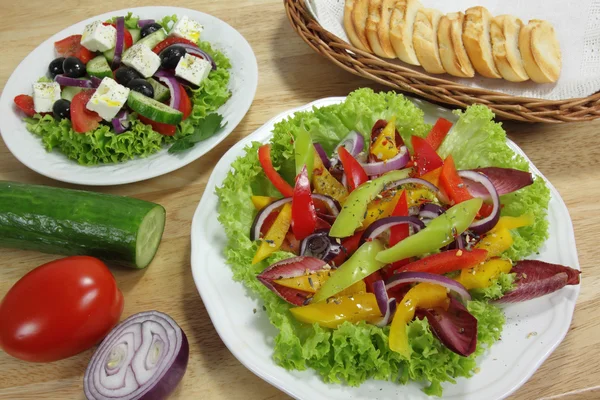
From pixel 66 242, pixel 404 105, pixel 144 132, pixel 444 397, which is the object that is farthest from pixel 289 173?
pixel 444 397

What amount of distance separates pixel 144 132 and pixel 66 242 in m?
0.63

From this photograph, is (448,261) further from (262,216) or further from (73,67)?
(73,67)

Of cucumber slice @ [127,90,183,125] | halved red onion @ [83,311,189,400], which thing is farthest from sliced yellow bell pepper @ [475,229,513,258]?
cucumber slice @ [127,90,183,125]

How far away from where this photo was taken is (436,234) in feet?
5.45

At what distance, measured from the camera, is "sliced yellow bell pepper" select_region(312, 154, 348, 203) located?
6.32ft

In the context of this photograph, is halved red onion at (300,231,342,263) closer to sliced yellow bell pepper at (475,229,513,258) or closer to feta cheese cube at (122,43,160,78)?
sliced yellow bell pepper at (475,229,513,258)

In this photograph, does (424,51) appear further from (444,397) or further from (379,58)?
(444,397)

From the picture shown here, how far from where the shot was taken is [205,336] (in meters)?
1.85

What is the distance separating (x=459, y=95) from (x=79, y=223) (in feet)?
5.45

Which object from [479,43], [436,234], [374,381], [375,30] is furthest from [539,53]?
[374,381]

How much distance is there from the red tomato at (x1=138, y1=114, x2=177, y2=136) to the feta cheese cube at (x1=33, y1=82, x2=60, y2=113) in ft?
1.44

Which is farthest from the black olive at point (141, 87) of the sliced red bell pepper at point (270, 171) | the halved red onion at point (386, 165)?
the halved red onion at point (386, 165)

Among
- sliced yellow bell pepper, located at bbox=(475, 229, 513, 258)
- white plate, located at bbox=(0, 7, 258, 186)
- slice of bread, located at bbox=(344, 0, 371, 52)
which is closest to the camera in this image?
sliced yellow bell pepper, located at bbox=(475, 229, 513, 258)

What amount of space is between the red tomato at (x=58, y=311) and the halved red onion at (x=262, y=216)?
53 centimetres
